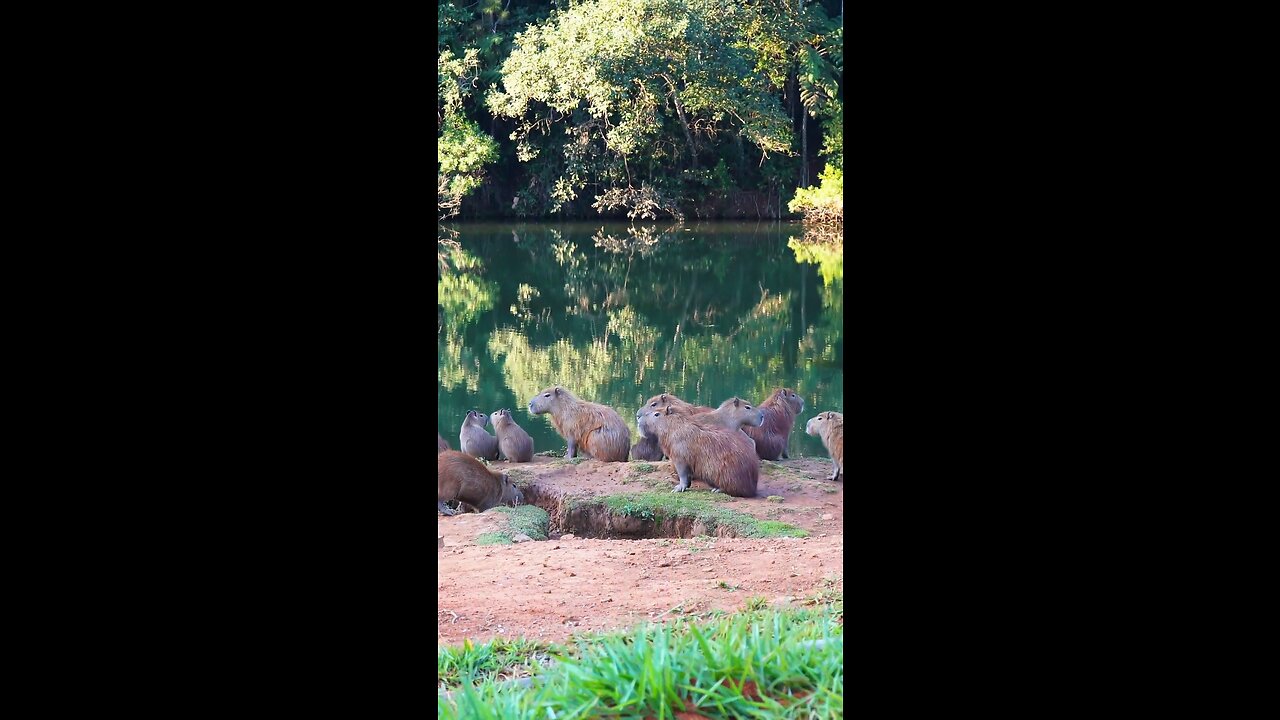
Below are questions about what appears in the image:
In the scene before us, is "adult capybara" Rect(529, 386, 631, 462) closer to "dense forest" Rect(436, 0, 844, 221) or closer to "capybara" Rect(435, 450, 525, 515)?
"capybara" Rect(435, 450, 525, 515)

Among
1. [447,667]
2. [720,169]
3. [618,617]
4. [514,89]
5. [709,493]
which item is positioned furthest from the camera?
[720,169]

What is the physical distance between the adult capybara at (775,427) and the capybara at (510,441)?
3.48ft

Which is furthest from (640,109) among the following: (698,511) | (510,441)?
(698,511)

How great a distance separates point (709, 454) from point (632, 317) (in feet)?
25.3

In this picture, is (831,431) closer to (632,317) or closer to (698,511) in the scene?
(698,511)

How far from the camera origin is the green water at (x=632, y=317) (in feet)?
29.5

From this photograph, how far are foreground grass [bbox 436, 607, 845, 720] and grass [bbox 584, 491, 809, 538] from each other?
2.23m

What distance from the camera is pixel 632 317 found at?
41.1 ft
